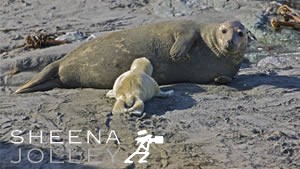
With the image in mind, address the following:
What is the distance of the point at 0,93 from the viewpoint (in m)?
6.97

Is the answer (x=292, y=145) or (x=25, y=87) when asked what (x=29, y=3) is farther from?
(x=292, y=145)

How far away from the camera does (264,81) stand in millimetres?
7004

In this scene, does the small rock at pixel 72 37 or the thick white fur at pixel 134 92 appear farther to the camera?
the small rock at pixel 72 37

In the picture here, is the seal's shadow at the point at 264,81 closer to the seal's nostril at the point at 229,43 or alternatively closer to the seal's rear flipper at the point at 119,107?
the seal's nostril at the point at 229,43

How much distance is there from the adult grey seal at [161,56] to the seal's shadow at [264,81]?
0.35 ft

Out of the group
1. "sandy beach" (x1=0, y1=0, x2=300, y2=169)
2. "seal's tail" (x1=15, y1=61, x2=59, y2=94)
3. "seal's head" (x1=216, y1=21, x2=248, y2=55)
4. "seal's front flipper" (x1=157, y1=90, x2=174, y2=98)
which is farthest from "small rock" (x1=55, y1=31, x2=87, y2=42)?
"seal's front flipper" (x1=157, y1=90, x2=174, y2=98)

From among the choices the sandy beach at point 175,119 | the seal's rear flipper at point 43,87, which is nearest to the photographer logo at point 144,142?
the sandy beach at point 175,119

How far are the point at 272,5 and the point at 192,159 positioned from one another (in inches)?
205

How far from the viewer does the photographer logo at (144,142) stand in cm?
507

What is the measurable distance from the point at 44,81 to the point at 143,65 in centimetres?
99

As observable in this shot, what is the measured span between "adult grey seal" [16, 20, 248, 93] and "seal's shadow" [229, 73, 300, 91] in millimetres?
107

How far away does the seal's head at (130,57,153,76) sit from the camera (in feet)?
21.7

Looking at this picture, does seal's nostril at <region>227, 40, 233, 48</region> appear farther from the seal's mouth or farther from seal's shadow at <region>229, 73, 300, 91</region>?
seal's shadow at <region>229, 73, 300, 91</region>

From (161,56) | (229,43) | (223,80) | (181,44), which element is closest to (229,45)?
(229,43)
